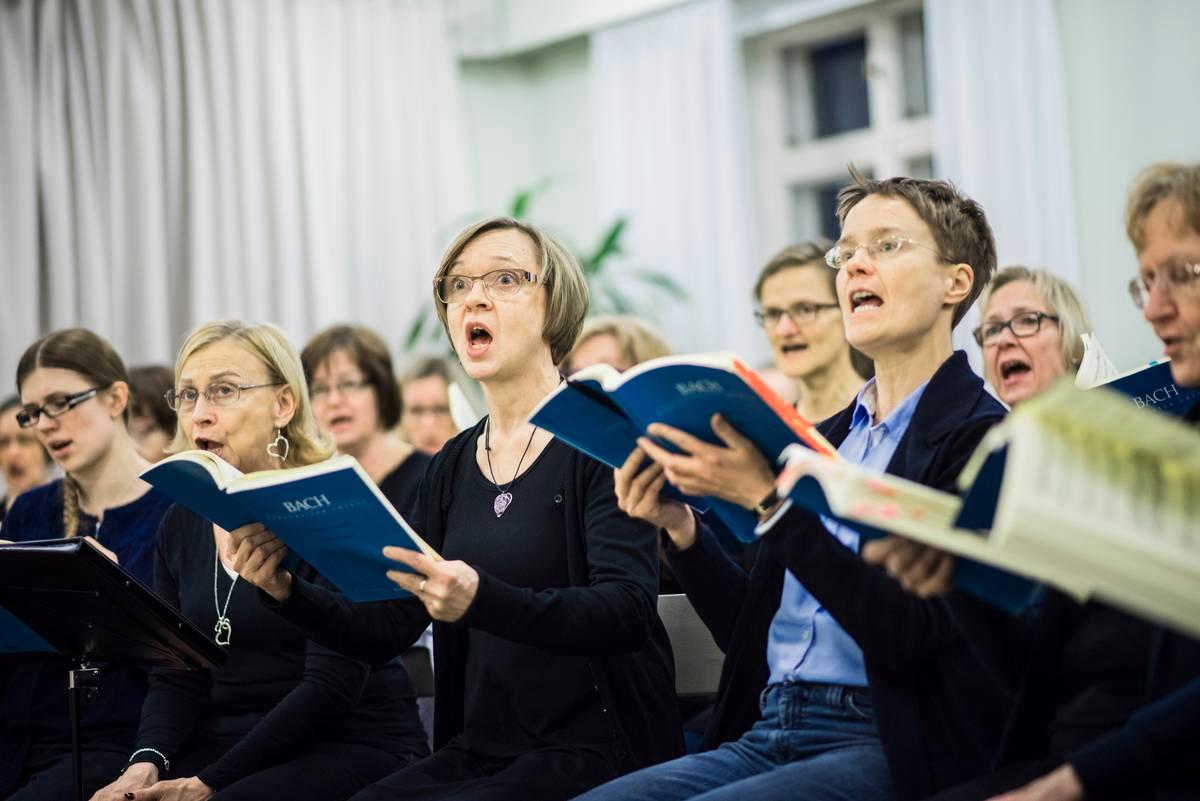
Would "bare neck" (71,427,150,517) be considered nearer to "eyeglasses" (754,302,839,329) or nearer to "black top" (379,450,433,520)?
"black top" (379,450,433,520)

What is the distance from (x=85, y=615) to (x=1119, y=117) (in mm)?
4635

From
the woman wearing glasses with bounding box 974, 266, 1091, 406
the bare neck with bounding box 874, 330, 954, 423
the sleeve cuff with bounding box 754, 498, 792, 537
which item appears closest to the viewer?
the sleeve cuff with bounding box 754, 498, 792, 537

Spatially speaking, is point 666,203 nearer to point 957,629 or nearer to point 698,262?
point 698,262

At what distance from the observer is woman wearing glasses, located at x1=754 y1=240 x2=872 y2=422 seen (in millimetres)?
3904

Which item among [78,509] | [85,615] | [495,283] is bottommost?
[85,615]

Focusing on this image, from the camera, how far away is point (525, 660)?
2.37 meters

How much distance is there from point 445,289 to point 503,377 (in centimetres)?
23

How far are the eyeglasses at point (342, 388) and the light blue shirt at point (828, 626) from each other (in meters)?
2.30

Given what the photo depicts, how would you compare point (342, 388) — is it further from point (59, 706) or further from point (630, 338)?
point (59, 706)

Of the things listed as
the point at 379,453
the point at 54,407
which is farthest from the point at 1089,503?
the point at 379,453

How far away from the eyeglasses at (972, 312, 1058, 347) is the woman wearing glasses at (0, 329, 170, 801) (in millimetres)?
2010

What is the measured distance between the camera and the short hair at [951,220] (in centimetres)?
223

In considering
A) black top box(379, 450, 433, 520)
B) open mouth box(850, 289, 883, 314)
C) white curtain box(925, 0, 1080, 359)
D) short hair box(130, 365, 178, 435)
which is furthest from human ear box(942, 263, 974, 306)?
white curtain box(925, 0, 1080, 359)

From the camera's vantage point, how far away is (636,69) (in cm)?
716
